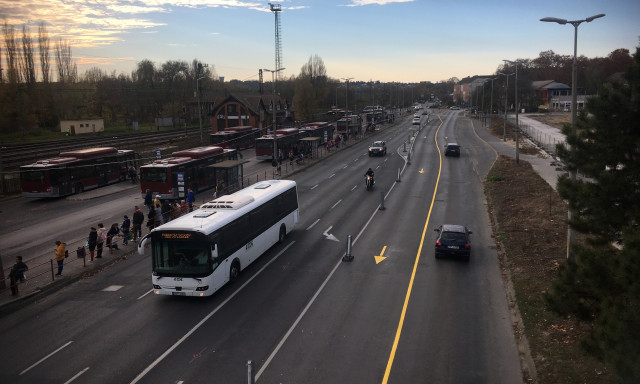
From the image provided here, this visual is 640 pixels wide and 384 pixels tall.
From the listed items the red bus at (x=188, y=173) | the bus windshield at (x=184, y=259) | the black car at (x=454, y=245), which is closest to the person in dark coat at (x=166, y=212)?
the red bus at (x=188, y=173)

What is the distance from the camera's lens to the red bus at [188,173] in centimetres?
3394

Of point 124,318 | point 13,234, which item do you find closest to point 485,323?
point 124,318

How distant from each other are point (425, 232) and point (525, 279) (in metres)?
7.73

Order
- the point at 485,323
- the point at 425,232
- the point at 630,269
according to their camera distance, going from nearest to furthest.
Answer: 1. the point at 630,269
2. the point at 485,323
3. the point at 425,232

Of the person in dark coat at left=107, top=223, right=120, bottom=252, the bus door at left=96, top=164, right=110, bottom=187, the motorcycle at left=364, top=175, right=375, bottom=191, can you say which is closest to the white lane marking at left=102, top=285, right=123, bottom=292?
the person in dark coat at left=107, top=223, right=120, bottom=252

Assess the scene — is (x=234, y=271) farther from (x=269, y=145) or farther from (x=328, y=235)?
(x=269, y=145)

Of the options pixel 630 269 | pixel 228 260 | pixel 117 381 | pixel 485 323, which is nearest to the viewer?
pixel 630 269

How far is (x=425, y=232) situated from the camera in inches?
1003

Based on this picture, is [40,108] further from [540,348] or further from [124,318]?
[540,348]

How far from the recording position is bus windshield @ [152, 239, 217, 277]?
16.5 m

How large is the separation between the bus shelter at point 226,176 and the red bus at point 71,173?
690cm

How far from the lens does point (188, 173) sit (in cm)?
3572

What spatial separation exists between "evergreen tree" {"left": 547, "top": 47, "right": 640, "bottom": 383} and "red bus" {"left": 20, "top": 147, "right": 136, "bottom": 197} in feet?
88.8

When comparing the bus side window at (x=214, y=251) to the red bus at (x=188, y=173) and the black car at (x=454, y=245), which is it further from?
the red bus at (x=188, y=173)
